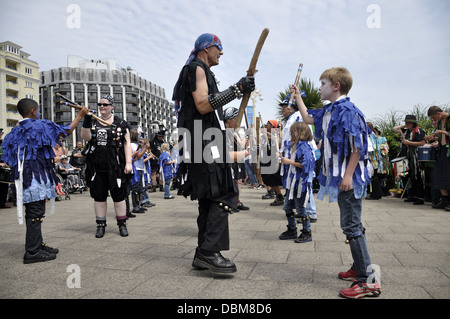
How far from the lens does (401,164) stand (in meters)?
9.33

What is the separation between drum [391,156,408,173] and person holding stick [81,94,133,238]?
23.3ft

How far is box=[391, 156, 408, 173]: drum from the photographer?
8.68 metres

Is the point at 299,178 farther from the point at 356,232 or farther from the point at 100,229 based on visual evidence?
the point at 100,229

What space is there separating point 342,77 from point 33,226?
3701 millimetres

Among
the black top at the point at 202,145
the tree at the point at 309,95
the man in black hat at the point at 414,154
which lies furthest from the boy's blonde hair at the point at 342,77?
the tree at the point at 309,95

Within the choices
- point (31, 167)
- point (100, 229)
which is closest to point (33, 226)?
point (31, 167)

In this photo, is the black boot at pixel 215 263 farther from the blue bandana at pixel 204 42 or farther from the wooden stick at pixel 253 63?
the blue bandana at pixel 204 42

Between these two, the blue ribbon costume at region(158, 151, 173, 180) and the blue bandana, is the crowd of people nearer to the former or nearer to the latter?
the blue bandana

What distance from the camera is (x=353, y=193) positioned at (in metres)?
2.73

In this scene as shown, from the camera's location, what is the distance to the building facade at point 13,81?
5397 centimetres

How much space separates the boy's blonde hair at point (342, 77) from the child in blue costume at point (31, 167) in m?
3.19

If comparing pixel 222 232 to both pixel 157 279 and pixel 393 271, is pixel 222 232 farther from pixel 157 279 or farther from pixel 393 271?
pixel 393 271
